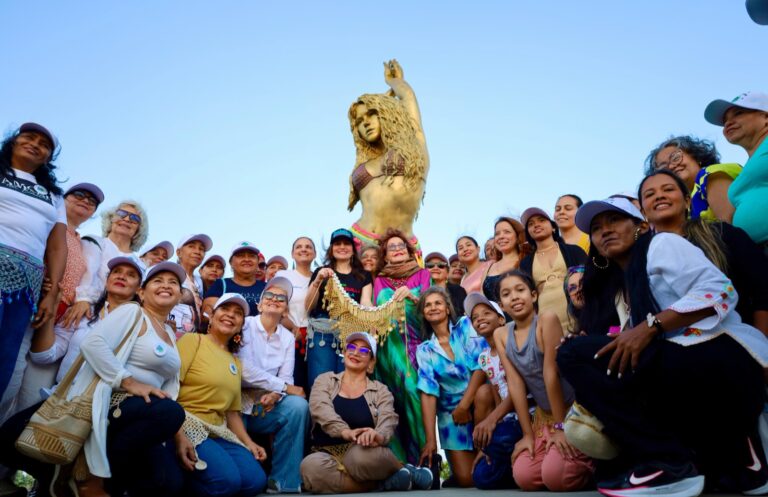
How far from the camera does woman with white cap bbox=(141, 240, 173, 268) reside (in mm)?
6594

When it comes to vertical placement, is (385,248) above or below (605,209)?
below

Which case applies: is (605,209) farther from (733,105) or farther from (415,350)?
(415,350)

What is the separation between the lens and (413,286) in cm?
632

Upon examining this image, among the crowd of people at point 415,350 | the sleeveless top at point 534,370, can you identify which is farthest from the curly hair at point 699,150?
the sleeveless top at point 534,370

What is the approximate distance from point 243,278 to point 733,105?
459 cm

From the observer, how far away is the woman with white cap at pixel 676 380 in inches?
107

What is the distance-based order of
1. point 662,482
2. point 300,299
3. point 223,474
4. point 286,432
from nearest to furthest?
point 662,482, point 223,474, point 286,432, point 300,299

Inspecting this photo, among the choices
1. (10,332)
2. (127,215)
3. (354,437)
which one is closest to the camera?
(10,332)

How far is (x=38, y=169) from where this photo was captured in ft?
14.9

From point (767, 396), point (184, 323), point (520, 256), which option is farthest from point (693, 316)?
point (184, 323)

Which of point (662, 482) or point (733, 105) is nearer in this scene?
point (662, 482)

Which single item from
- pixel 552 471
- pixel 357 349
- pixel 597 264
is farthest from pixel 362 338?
pixel 597 264

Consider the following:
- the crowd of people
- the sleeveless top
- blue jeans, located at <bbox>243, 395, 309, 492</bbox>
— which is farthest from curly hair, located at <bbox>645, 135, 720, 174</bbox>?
blue jeans, located at <bbox>243, 395, 309, 492</bbox>

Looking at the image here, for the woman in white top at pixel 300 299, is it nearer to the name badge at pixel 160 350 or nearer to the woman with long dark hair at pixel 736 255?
the name badge at pixel 160 350
